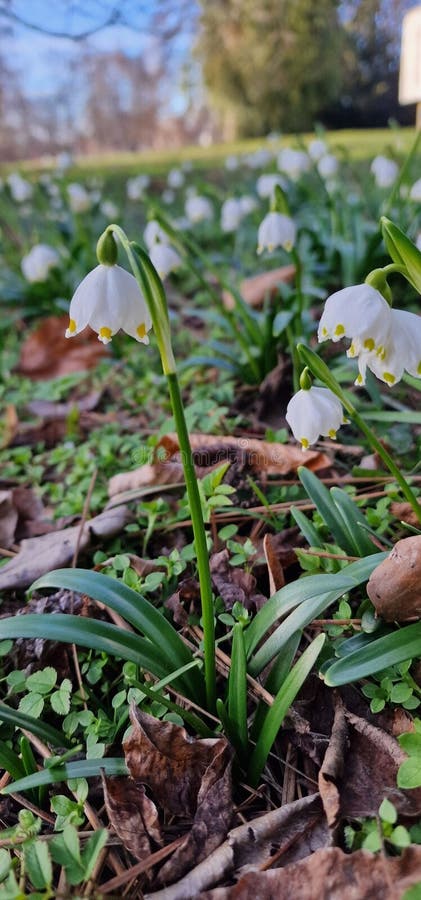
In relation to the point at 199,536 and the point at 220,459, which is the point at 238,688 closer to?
the point at 199,536

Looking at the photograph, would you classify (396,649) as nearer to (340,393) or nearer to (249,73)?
(340,393)

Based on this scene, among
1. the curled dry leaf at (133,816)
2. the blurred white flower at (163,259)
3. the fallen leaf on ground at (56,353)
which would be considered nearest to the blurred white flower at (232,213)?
the fallen leaf on ground at (56,353)

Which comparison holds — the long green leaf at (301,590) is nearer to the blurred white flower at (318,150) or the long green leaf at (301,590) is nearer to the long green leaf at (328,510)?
the long green leaf at (328,510)

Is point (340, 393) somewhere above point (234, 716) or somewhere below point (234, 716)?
above

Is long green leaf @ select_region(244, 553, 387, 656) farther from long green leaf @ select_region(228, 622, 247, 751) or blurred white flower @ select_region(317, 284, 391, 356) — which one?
blurred white flower @ select_region(317, 284, 391, 356)

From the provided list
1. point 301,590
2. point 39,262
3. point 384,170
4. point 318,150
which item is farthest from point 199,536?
point 318,150

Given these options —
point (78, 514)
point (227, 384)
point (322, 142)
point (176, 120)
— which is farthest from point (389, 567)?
point (176, 120)
